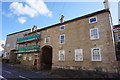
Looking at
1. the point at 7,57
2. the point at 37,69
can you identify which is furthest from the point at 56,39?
the point at 7,57

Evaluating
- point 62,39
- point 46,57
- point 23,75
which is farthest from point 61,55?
point 23,75

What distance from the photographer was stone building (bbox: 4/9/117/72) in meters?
11.8

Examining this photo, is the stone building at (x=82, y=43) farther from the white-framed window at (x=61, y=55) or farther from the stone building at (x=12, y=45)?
the stone building at (x=12, y=45)

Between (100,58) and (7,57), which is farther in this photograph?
(7,57)

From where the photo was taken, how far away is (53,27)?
1880 cm

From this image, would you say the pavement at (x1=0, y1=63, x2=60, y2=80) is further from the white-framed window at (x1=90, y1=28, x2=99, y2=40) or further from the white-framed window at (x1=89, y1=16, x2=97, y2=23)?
the white-framed window at (x1=89, y1=16, x2=97, y2=23)

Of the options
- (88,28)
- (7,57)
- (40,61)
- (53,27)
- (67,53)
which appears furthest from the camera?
(7,57)

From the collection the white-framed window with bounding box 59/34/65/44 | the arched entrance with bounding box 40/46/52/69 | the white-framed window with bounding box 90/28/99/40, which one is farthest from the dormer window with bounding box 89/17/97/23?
the arched entrance with bounding box 40/46/52/69

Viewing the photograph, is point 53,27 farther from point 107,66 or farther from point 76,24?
point 107,66

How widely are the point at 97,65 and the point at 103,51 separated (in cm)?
211

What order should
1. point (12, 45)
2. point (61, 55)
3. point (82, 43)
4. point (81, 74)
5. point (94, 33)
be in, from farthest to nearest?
point (12, 45), point (61, 55), point (82, 43), point (94, 33), point (81, 74)

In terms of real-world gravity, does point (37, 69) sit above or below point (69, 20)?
below

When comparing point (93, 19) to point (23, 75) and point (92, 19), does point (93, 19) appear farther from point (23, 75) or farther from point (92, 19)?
point (23, 75)

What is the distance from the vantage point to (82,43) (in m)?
14.0
